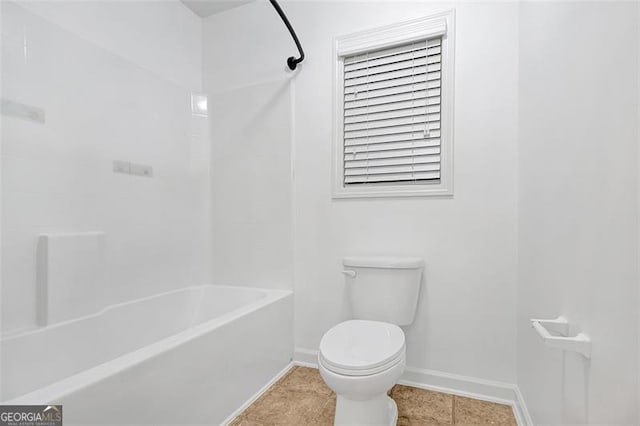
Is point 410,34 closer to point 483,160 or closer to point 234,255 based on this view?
point 483,160

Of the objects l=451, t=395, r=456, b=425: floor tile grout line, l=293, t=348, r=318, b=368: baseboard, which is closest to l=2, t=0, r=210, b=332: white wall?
l=293, t=348, r=318, b=368: baseboard

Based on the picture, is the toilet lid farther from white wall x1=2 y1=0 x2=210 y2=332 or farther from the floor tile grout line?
white wall x1=2 y1=0 x2=210 y2=332

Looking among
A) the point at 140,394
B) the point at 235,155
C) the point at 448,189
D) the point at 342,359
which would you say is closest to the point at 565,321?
the point at 342,359

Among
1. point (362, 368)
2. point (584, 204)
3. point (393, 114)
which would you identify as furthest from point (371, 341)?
point (393, 114)

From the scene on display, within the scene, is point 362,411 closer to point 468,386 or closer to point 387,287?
point 387,287

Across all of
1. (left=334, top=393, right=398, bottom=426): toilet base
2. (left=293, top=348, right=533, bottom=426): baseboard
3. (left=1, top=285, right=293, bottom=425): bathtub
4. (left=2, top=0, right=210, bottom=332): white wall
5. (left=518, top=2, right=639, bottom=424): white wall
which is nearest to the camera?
(left=518, top=2, right=639, bottom=424): white wall

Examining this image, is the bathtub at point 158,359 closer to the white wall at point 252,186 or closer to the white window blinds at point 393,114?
the white wall at point 252,186

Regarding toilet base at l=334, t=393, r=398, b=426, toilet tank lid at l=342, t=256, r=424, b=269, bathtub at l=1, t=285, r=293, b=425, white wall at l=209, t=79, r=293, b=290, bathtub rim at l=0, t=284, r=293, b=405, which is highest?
white wall at l=209, t=79, r=293, b=290

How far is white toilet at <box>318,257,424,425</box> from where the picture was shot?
3.71ft

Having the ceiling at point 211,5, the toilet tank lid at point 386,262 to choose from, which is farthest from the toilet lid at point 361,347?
the ceiling at point 211,5

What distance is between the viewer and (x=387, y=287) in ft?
5.31

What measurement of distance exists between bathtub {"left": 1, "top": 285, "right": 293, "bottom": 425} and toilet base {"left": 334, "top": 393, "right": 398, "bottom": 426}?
542 mm

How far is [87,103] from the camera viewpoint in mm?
1600

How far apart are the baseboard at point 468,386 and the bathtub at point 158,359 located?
796mm
